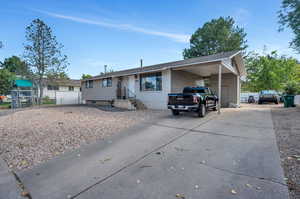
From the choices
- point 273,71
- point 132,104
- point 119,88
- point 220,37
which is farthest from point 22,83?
point 273,71

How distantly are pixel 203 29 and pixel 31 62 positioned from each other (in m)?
27.0

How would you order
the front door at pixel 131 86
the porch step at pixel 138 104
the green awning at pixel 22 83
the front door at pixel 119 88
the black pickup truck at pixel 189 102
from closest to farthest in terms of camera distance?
the black pickup truck at pixel 189 102 < the porch step at pixel 138 104 < the front door at pixel 131 86 < the front door at pixel 119 88 < the green awning at pixel 22 83

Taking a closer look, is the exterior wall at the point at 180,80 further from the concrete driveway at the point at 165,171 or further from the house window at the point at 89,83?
the house window at the point at 89,83

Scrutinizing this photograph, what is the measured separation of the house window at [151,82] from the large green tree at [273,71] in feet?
67.0

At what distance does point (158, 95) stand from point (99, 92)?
942 cm

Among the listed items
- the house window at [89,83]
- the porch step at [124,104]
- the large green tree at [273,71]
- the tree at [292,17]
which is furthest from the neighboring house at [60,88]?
the large green tree at [273,71]

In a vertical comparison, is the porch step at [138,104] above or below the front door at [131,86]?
below

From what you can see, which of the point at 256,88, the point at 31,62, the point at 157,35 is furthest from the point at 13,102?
the point at 256,88

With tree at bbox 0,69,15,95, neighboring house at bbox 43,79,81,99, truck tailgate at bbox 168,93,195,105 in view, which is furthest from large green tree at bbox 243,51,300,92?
tree at bbox 0,69,15,95

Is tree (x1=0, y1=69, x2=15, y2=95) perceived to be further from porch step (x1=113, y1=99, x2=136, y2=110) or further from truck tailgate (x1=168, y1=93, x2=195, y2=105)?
truck tailgate (x1=168, y1=93, x2=195, y2=105)

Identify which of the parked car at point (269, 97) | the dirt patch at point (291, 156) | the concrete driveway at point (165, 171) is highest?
the parked car at point (269, 97)

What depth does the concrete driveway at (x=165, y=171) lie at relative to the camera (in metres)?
2.28

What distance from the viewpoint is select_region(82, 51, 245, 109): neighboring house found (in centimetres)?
1125

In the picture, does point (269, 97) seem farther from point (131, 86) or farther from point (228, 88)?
point (131, 86)
